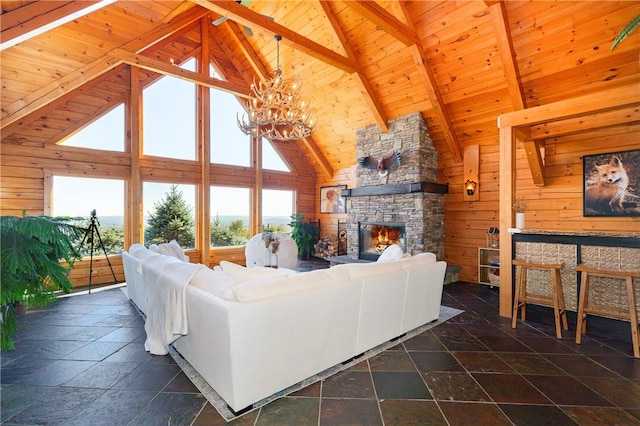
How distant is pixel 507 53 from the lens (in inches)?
148

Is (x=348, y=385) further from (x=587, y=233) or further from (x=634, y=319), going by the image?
(x=587, y=233)

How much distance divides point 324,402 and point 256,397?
0.46 m

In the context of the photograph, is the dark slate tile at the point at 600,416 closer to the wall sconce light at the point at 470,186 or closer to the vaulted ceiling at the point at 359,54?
the vaulted ceiling at the point at 359,54

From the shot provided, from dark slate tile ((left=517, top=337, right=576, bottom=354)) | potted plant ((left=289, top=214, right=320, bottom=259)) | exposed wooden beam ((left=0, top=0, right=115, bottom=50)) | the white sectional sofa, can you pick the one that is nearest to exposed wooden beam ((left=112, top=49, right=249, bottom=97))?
exposed wooden beam ((left=0, top=0, right=115, bottom=50))

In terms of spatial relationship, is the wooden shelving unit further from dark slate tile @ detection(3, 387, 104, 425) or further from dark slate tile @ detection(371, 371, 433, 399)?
dark slate tile @ detection(3, 387, 104, 425)

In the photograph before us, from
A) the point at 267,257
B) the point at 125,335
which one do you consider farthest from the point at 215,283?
the point at 267,257

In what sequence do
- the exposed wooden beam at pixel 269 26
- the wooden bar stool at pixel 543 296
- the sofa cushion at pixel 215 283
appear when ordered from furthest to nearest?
the exposed wooden beam at pixel 269 26
the wooden bar stool at pixel 543 296
the sofa cushion at pixel 215 283

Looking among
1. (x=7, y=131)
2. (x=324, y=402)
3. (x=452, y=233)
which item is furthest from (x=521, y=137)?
(x=7, y=131)

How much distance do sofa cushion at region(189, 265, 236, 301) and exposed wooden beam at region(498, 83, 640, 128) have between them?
3778mm

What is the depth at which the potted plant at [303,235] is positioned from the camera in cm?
762

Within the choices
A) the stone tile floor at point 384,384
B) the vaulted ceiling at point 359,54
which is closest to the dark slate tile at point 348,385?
the stone tile floor at point 384,384

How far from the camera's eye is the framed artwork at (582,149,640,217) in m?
3.79

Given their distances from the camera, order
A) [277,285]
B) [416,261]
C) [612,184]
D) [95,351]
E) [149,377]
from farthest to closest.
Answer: [612,184], [416,261], [95,351], [149,377], [277,285]

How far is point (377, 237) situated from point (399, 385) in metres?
4.10
